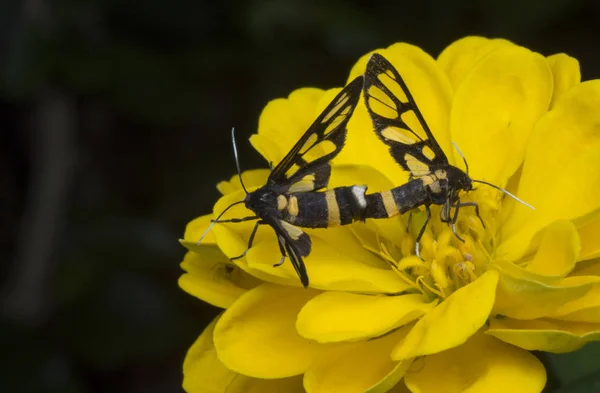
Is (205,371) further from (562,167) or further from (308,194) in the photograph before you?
(562,167)

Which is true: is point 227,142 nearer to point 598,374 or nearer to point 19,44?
point 19,44

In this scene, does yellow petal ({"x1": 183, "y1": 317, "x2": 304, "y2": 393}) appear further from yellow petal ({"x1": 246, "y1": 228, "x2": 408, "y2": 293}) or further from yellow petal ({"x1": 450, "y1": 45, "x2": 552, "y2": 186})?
yellow petal ({"x1": 450, "y1": 45, "x2": 552, "y2": 186})

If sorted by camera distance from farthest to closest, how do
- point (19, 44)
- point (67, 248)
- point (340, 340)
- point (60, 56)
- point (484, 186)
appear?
point (67, 248)
point (60, 56)
point (19, 44)
point (484, 186)
point (340, 340)

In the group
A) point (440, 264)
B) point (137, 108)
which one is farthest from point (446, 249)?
point (137, 108)

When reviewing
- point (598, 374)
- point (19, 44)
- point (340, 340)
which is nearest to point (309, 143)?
point (340, 340)

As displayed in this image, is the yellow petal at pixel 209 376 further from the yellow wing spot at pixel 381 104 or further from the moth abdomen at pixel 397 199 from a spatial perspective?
the yellow wing spot at pixel 381 104

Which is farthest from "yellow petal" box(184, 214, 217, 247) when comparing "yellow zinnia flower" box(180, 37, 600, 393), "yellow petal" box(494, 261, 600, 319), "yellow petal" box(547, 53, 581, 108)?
"yellow petal" box(547, 53, 581, 108)

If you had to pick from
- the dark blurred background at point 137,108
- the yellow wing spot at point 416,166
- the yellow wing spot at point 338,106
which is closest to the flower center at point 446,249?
the yellow wing spot at point 416,166
